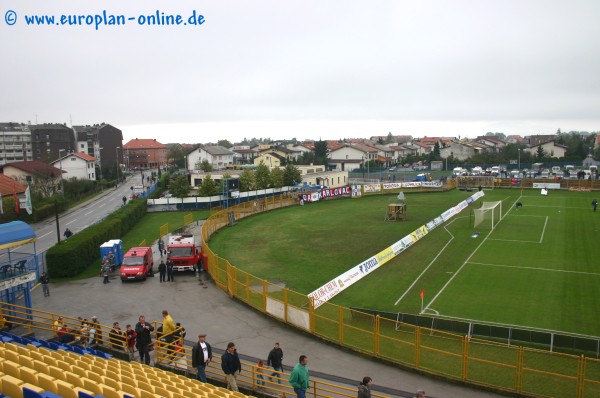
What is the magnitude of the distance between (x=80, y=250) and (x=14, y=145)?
10245 centimetres

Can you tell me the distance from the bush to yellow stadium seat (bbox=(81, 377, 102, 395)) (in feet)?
65.2

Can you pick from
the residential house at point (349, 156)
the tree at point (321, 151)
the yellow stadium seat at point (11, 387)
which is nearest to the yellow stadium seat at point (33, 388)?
the yellow stadium seat at point (11, 387)

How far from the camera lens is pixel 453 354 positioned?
14047mm

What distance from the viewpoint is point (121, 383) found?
32.6 feet

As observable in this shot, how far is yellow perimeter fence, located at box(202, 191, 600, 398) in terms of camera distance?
13781mm

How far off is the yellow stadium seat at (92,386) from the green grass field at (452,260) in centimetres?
1410

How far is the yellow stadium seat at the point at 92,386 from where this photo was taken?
374 inches

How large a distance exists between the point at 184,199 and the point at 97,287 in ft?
102

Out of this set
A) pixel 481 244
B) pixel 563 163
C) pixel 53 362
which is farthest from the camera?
pixel 563 163

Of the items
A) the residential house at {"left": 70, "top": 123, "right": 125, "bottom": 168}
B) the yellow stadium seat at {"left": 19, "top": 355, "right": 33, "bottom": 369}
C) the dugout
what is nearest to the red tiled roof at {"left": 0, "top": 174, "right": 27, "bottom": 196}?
the dugout

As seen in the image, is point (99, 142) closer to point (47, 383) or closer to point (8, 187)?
point (8, 187)

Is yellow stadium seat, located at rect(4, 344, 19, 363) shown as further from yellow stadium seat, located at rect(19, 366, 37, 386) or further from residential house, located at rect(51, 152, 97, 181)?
residential house, located at rect(51, 152, 97, 181)

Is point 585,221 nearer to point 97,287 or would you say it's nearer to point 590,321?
point 590,321

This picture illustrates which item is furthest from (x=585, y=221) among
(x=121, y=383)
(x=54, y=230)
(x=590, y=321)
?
(x=54, y=230)
